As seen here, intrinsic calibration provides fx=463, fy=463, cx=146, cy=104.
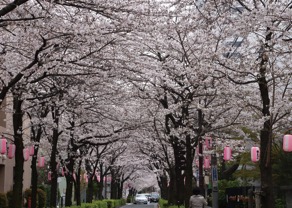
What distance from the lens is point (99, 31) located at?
10336mm

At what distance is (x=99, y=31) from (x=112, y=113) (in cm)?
1084

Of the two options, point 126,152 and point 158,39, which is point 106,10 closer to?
point 158,39

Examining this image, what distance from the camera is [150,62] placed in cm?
1550

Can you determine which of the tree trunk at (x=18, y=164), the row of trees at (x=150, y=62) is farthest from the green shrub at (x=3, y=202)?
the tree trunk at (x=18, y=164)

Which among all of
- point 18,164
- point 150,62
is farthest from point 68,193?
point 150,62

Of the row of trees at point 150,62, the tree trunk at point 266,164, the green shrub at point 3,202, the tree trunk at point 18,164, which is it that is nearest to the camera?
the row of trees at point 150,62

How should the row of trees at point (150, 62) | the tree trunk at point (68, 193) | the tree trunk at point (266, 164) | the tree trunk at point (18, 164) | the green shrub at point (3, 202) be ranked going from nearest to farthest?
the row of trees at point (150, 62) < the tree trunk at point (266, 164) < the tree trunk at point (18, 164) < the green shrub at point (3, 202) < the tree trunk at point (68, 193)

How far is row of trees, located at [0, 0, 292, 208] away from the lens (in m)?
10.2

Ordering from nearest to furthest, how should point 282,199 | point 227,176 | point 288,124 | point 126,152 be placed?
point 288,124 → point 282,199 → point 227,176 → point 126,152

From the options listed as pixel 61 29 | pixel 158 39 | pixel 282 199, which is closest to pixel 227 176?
pixel 282 199

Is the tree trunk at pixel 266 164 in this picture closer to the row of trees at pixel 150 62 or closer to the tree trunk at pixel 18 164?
the row of trees at pixel 150 62

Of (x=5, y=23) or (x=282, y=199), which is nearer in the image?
(x=5, y=23)

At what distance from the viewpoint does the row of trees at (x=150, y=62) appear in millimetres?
10188

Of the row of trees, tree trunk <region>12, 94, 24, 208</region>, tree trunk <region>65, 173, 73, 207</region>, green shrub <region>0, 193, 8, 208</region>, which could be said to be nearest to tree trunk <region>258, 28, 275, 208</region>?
the row of trees
